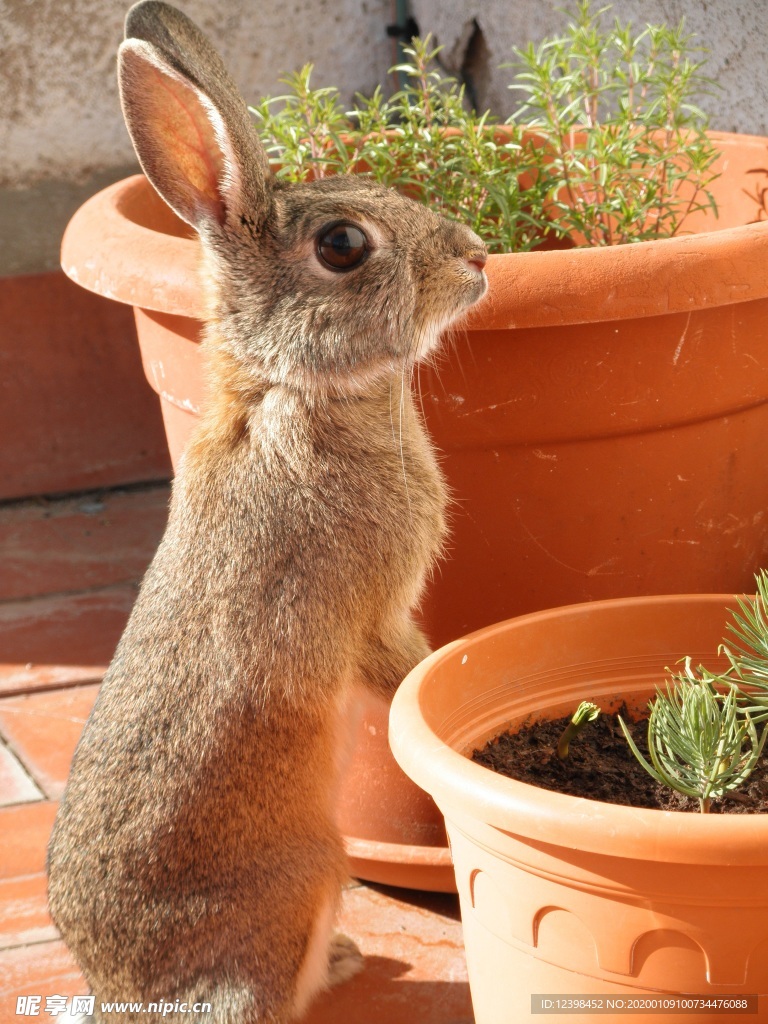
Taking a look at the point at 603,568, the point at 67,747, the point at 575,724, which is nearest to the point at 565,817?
the point at 575,724

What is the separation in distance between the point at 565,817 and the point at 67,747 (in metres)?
2.08

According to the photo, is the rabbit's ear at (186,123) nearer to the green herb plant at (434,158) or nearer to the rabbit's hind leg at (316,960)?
the green herb plant at (434,158)

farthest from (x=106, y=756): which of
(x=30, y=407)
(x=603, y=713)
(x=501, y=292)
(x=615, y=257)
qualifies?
(x=30, y=407)

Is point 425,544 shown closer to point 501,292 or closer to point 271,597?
point 271,597

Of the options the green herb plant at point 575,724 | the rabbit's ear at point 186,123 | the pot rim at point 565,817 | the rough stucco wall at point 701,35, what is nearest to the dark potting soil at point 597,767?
the green herb plant at point 575,724

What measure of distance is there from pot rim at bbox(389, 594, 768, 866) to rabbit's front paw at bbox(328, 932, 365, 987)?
85cm

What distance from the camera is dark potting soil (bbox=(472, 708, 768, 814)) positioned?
67.1 inches

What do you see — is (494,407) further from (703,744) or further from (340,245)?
(703,744)

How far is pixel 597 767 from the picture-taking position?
1844 mm

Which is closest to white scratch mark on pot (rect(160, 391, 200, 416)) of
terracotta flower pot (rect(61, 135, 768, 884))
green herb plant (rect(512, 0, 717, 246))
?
terracotta flower pot (rect(61, 135, 768, 884))

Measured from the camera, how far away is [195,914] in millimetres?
1913

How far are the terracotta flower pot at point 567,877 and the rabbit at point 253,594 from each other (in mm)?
278

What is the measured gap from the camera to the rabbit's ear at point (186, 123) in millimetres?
1820

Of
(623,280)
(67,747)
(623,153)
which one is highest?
(623,153)
